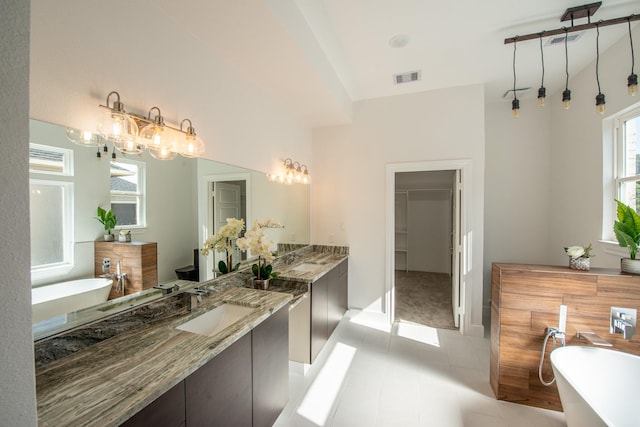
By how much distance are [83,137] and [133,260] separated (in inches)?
25.9

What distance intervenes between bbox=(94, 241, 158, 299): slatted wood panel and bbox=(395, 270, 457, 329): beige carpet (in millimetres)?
3144

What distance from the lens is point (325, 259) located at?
126 inches

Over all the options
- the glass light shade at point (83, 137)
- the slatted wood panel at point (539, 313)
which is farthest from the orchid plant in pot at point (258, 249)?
the slatted wood panel at point (539, 313)

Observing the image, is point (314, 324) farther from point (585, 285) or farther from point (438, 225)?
point (438, 225)

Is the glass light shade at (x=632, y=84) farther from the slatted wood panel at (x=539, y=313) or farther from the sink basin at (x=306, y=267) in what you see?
the sink basin at (x=306, y=267)

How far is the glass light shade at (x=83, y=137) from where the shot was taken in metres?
1.11

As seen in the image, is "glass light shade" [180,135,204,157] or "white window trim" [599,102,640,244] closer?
"glass light shade" [180,135,204,157]

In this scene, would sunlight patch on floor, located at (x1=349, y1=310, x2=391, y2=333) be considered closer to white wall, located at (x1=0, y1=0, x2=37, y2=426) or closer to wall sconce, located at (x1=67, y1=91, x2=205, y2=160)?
wall sconce, located at (x1=67, y1=91, x2=205, y2=160)

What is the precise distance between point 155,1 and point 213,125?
0.73 meters

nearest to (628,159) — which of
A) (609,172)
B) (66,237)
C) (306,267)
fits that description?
(609,172)

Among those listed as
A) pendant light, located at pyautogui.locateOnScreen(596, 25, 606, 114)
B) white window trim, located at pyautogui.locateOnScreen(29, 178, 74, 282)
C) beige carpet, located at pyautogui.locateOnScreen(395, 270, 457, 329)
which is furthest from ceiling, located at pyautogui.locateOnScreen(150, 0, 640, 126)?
beige carpet, located at pyautogui.locateOnScreen(395, 270, 457, 329)

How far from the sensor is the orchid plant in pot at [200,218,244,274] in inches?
73.9

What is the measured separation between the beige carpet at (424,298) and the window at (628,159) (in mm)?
2189

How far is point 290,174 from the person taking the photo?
9.93 ft
